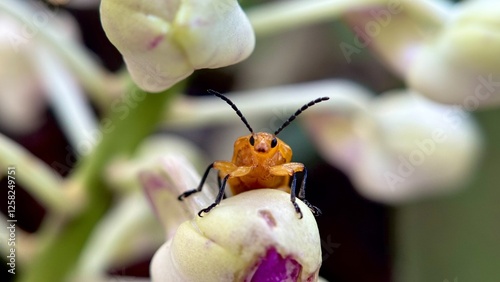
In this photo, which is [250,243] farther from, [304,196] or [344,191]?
[344,191]

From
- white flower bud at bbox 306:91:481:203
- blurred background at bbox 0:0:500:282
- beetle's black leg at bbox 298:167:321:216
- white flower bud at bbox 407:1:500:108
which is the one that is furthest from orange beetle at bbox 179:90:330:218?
blurred background at bbox 0:0:500:282

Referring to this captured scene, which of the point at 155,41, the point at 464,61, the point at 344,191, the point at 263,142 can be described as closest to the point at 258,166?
the point at 263,142

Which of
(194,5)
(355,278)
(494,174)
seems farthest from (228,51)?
(355,278)

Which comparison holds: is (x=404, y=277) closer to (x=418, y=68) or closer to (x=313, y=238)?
(x=418, y=68)

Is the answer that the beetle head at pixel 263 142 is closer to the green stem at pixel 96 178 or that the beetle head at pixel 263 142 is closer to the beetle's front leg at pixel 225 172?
the beetle's front leg at pixel 225 172

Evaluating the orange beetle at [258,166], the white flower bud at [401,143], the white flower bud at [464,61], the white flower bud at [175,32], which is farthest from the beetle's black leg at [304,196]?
the white flower bud at [401,143]

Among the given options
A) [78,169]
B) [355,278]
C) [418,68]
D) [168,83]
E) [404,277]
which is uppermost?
[168,83]
